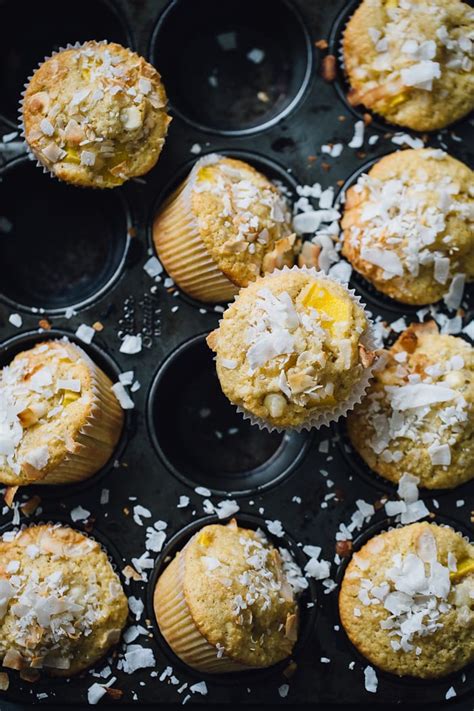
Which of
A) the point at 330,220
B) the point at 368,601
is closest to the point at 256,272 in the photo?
the point at 330,220

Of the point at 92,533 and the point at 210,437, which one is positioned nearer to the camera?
the point at 92,533

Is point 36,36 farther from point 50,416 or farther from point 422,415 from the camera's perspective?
point 422,415

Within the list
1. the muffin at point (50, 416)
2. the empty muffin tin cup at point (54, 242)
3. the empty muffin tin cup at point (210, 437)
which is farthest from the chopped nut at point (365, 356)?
the empty muffin tin cup at point (54, 242)

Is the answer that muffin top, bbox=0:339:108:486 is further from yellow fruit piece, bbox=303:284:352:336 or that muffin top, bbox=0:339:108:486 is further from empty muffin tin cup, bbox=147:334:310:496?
yellow fruit piece, bbox=303:284:352:336

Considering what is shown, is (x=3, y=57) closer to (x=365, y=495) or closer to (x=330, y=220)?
(x=330, y=220)

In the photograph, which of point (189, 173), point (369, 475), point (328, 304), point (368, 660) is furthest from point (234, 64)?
point (368, 660)

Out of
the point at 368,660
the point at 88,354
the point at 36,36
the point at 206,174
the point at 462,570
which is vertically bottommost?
the point at 368,660
